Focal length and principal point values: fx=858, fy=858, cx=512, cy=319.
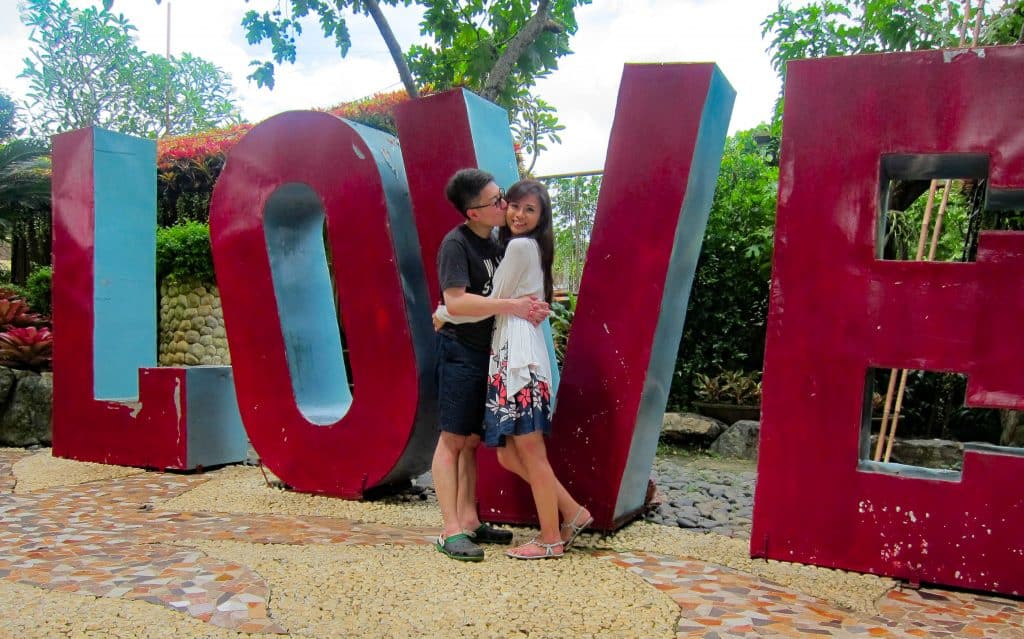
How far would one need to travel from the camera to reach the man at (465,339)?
11.6 feet

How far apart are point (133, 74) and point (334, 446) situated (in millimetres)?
26611

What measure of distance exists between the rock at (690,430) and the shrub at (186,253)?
4946mm

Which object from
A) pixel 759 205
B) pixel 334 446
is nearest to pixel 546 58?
pixel 759 205

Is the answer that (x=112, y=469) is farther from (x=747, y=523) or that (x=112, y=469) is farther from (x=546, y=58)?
(x=546, y=58)

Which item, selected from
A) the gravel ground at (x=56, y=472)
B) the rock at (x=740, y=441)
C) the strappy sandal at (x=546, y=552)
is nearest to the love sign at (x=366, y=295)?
the gravel ground at (x=56, y=472)

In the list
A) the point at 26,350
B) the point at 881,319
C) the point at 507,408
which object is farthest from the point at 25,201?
the point at 881,319

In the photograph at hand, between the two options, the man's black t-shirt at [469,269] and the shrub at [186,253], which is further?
the shrub at [186,253]

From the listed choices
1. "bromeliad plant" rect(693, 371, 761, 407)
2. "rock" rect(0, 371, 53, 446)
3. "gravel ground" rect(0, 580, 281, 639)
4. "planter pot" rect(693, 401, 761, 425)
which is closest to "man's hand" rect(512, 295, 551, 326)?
"gravel ground" rect(0, 580, 281, 639)

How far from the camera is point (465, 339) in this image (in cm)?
367

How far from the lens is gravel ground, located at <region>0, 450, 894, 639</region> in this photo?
105 inches

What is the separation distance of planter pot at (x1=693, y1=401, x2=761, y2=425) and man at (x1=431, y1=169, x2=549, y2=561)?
428 centimetres

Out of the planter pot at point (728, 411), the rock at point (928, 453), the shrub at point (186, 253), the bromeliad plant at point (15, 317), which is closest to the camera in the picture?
the rock at point (928, 453)

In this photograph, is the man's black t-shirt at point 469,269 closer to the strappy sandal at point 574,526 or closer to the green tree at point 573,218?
the strappy sandal at point 574,526

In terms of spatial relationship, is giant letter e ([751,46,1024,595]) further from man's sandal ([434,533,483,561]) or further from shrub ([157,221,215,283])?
shrub ([157,221,215,283])
